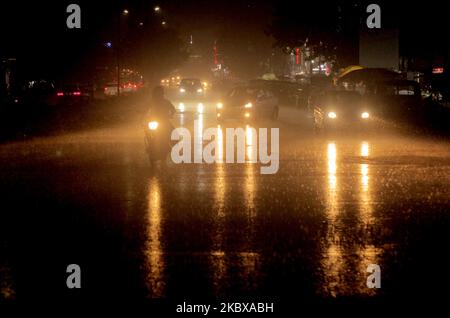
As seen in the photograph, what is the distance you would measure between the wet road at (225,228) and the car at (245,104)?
14915mm

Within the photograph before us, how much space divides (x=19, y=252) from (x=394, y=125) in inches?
1053

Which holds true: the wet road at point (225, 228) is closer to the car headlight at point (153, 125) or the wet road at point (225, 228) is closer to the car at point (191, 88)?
the car headlight at point (153, 125)

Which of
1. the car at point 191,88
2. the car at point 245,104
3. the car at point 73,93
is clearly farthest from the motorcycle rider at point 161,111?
the car at point 191,88

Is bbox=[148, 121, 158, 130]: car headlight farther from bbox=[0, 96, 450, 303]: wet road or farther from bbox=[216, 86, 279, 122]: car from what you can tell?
bbox=[216, 86, 279, 122]: car

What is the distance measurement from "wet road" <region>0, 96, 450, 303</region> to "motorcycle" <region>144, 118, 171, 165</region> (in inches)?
23.5

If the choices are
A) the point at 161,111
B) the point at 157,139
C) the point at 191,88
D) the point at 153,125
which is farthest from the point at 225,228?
the point at 191,88

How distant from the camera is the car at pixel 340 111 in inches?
1112

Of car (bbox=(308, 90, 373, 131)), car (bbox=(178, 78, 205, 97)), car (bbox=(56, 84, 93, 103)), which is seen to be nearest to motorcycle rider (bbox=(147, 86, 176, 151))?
car (bbox=(308, 90, 373, 131))

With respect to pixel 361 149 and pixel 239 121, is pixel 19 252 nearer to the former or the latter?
pixel 361 149

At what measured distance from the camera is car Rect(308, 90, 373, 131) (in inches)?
1112
